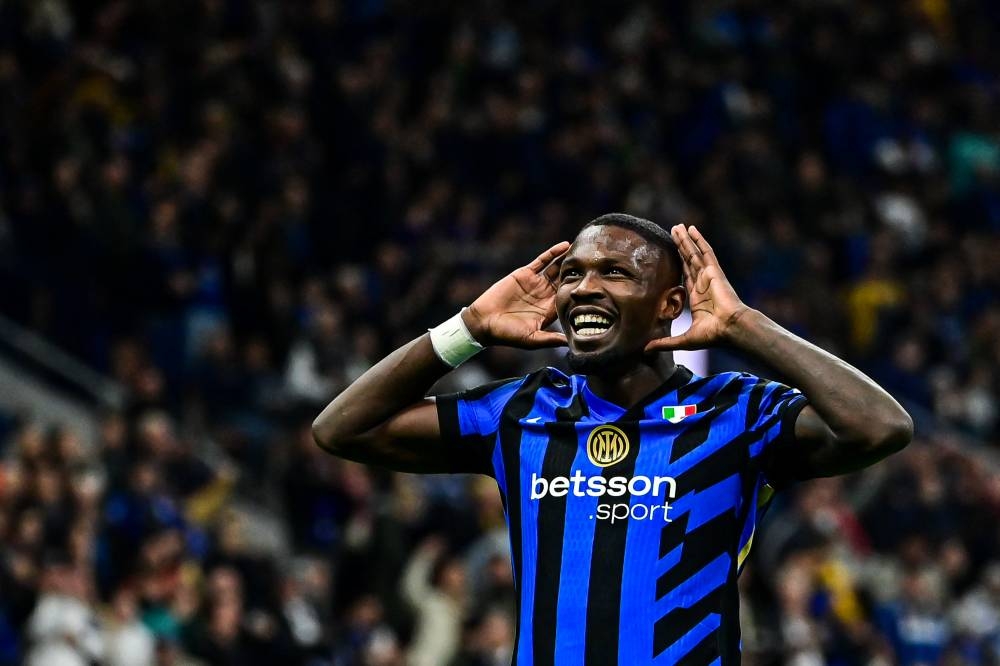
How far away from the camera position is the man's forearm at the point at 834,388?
4.40m

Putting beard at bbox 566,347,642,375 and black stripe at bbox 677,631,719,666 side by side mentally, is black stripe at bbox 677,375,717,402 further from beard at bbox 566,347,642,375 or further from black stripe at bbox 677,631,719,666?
black stripe at bbox 677,631,719,666

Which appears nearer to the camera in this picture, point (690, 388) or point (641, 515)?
point (641, 515)

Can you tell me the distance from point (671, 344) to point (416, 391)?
755 millimetres

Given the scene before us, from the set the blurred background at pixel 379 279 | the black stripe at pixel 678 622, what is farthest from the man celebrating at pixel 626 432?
the blurred background at pixel 379 279

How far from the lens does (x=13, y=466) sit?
10.9 meters

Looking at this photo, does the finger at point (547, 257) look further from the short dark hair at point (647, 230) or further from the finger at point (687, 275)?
the finger at point (687, 275)

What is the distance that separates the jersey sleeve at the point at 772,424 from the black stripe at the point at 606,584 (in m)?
0.32

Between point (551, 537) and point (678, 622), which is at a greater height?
point (551, 537)

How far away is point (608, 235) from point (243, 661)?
6.61m

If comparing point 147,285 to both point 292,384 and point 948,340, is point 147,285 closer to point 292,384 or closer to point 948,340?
point 292,384

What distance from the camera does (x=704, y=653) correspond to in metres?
4.46

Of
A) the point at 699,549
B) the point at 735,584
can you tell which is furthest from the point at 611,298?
the point at 735,584

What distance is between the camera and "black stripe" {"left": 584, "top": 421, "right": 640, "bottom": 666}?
4.47 meters

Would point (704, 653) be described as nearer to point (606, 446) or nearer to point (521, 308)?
point (606, 446)
